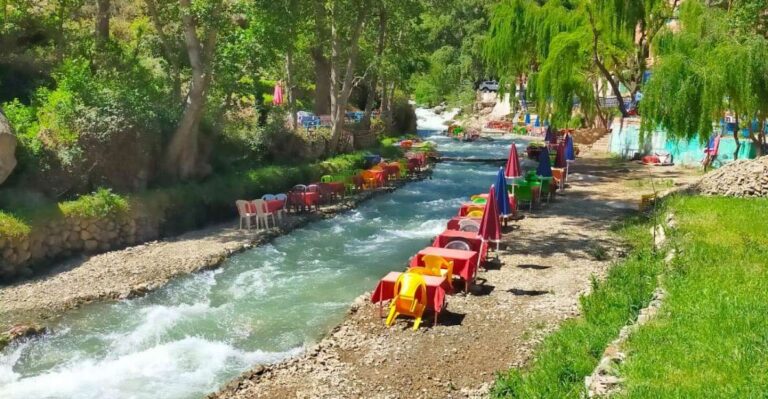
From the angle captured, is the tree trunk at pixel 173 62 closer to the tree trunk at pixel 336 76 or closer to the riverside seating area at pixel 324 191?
the riverside seating area at pixel 324 191

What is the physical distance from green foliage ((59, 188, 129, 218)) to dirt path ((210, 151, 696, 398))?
729 cm

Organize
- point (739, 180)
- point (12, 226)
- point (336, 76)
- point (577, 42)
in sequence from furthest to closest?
1. point (336, 76)
2. point (577, 42)
3. point (739, 180)
4. point (12, 226)

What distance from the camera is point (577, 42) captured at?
88.7 ft

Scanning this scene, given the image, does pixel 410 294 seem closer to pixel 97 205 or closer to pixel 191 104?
pixel 97 205

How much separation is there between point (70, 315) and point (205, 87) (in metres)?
9.50

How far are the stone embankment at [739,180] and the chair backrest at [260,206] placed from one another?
39.1 feet

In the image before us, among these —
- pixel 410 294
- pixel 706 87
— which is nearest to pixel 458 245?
pixel 410 294

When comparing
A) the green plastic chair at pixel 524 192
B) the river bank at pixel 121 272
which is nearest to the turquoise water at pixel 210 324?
the river bank at pixel 121 272

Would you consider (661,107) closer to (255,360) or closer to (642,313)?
(642,313)

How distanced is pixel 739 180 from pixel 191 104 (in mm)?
15243

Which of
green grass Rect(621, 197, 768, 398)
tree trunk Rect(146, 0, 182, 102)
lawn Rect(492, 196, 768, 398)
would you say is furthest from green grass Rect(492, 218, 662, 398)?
tree trunk Rect(146, 0, 182, 102)

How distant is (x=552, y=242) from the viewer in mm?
15727

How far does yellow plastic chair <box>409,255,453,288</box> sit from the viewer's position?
11492 mm

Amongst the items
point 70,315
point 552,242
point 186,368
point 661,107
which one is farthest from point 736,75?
point 70,315
